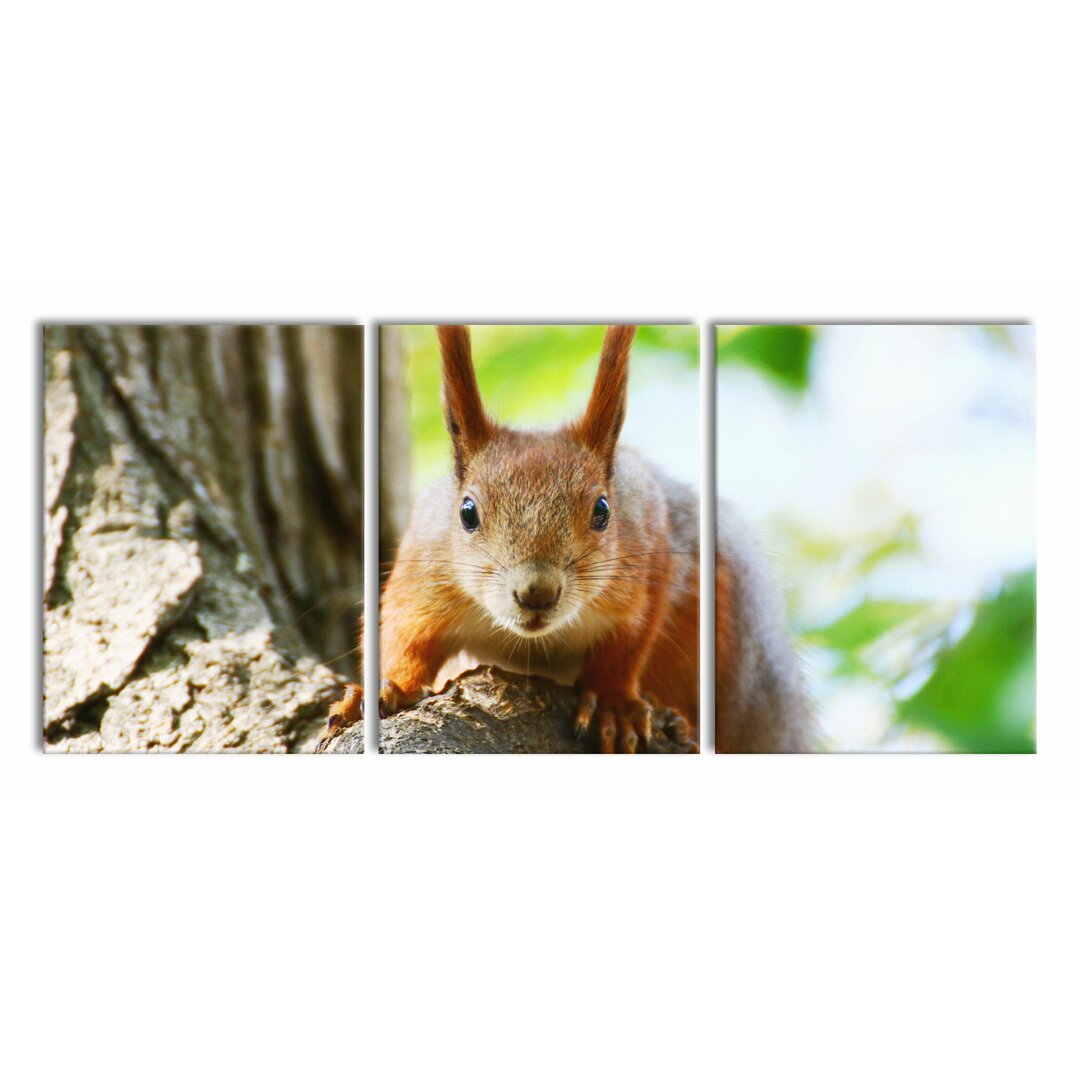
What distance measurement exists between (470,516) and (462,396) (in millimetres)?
360

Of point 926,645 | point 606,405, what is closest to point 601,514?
point 606,405

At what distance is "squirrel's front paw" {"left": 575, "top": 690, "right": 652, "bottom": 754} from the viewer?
3.63 metres

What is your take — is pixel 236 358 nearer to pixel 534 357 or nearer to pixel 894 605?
pixel 534 357

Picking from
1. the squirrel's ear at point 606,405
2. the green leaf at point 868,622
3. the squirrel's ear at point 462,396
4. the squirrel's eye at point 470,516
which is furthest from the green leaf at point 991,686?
the squirrel's ear at point 462,396

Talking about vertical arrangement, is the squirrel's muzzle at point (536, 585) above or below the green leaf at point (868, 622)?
above

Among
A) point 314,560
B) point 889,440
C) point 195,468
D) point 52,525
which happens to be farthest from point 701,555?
point 52,525

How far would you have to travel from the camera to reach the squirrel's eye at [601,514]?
3543mm

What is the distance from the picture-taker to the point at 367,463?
12.5ft

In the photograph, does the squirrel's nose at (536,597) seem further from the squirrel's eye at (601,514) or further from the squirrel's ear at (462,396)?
the squirrel's ear at (462,396)

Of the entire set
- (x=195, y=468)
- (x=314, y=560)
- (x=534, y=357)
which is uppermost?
(x=534, y=357)

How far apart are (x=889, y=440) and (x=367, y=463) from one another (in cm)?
162

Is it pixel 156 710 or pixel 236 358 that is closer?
pixel 156 710

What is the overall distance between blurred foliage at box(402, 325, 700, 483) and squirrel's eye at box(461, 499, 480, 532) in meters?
0.22

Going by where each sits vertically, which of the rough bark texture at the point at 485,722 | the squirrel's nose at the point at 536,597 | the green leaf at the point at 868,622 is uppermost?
the squirrel's nose at the point at 536,597
